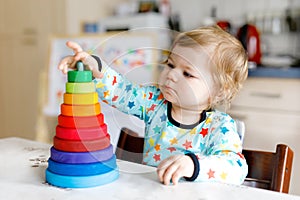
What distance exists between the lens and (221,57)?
0.66 metres

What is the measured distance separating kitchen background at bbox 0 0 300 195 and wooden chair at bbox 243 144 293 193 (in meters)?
0.93

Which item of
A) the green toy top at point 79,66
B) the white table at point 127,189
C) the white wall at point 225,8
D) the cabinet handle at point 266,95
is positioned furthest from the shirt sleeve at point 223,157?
the white wall at point 225,8

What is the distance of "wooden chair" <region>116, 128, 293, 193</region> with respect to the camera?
74 centimetres

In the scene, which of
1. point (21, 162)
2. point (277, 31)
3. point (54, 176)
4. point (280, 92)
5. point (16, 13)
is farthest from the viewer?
point (16, 13)

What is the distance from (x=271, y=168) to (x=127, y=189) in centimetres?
33

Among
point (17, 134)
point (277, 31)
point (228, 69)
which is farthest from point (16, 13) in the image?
point (228, 69)

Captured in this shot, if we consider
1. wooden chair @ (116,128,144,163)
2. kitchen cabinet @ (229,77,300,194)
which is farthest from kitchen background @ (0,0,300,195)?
wooden chair @ (116,128,144,163)

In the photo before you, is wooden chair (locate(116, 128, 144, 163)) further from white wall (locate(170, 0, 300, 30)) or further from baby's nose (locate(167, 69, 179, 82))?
white wall (locate(170, 0, 300, 30))

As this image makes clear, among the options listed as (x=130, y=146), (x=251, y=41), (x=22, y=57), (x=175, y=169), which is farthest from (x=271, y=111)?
(x=22, y=57)

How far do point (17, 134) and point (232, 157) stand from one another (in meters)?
2.40

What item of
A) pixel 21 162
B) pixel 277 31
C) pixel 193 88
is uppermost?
pixel 277 31

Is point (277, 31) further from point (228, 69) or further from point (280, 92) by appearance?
point (228, 69)

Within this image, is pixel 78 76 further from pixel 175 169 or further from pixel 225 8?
pixel 225 8

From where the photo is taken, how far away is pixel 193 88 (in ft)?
2.12
